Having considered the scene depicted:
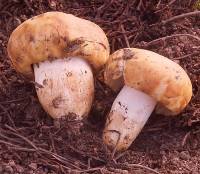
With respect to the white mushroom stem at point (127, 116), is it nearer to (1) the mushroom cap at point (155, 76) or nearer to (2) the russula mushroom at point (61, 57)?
(1) the mushroom cap at point (155, 76)

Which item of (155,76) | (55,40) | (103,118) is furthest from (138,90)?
(55,40)

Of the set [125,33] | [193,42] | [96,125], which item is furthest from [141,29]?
[96,125]

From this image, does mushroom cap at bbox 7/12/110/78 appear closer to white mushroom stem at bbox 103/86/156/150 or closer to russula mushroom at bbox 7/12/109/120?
russula mushroom at bbox 7/12/109/120

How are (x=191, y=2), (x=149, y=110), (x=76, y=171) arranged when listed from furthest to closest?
(x=191, y=2), (x=149, y=110), (x=76, y=171)

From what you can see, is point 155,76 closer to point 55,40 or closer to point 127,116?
point 127,116

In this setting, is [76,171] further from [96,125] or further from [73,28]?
[73,28]

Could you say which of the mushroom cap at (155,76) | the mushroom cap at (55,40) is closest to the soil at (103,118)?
the mushroom cap at (155,76)
